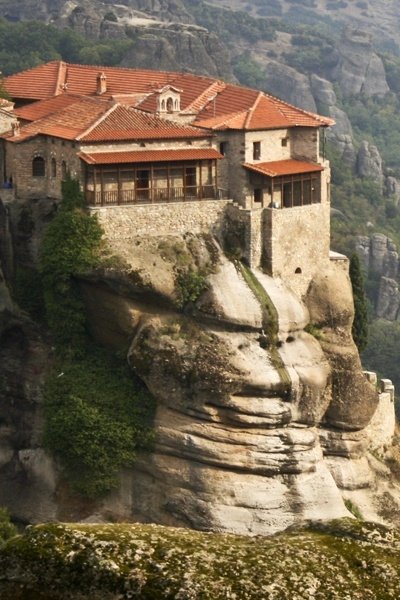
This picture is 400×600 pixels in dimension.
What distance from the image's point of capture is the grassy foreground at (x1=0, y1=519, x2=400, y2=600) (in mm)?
26328

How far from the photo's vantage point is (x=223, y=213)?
6544cm

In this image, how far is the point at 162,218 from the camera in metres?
64.0

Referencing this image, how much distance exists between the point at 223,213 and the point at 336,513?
13.6 meters

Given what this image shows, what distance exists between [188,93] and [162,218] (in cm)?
951

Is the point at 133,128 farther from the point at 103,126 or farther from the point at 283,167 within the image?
the point at 283,167

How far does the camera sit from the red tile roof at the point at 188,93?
2657 inches

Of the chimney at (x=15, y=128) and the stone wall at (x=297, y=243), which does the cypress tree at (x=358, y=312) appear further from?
the chimney at (x=15, y=128)

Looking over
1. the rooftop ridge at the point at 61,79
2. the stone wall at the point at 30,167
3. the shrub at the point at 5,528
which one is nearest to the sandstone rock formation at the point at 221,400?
the stone wall at the point at 30,167

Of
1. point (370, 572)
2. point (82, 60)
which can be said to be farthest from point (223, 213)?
point (82, 60)

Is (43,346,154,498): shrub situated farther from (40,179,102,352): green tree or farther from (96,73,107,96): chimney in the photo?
(96,73,107,96): chimney

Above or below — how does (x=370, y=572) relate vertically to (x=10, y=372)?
above

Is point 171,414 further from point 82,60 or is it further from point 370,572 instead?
point 82,60

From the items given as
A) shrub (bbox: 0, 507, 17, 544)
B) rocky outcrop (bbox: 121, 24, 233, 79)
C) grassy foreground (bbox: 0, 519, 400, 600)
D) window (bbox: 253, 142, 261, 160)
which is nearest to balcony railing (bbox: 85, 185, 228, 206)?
window (bbox: 253, 142, 261, 160)

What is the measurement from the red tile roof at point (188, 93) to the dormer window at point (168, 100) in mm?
663
